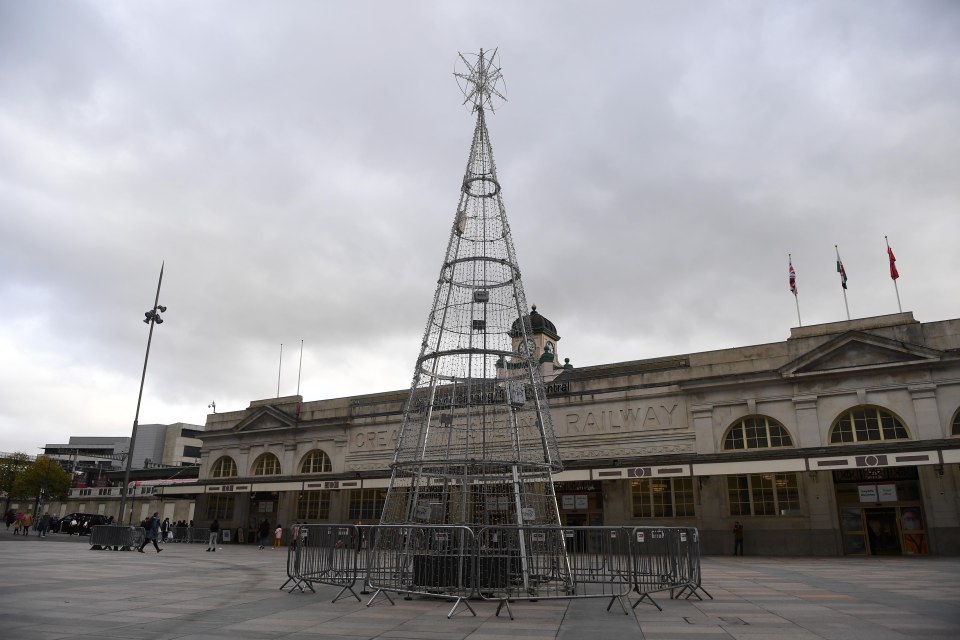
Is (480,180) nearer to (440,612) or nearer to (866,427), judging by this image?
(440,612)

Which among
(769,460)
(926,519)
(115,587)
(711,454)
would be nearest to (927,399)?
(926,519)

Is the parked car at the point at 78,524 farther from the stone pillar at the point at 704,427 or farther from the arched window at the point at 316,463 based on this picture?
the stone pillar at the point at 704,427

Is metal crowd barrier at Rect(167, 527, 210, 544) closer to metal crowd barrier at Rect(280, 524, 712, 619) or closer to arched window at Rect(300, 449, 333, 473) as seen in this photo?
arched window at Rect(300, 449, 333, 473)

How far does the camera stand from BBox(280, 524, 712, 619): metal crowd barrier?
1138 centimetres

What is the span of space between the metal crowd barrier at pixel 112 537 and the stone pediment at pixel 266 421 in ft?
46.8

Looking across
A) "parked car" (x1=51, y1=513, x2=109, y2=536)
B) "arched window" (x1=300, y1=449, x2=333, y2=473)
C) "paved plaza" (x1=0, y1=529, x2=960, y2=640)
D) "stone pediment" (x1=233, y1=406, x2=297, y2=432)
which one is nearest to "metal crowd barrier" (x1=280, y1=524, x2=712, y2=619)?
"paved plaza" (x1=0, y1=529, x2=960, y2=640)

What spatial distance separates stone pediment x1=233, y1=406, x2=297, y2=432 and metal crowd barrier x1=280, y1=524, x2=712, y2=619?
2941 centimetres

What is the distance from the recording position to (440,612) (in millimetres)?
10508

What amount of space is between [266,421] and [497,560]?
115 feet

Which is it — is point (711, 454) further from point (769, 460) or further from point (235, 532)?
point (235, 532)

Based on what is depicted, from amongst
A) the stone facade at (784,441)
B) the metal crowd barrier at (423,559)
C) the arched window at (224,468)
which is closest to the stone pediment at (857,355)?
the stone facade at (784,441)

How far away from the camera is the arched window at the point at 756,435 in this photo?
93.3ft

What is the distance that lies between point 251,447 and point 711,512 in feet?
96.9

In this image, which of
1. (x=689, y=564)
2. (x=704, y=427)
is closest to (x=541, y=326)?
(x=704, y=427)
